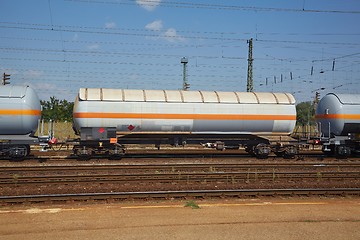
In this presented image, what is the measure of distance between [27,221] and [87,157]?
36.4ft

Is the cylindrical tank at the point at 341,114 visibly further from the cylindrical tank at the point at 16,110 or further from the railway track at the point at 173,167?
the cylindrical tank at the point at 16,110

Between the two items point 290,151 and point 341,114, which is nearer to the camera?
point 341,114

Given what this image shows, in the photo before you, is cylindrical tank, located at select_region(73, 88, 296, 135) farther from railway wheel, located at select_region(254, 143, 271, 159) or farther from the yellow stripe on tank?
railway wheel, located at select_region(254, 143, 271, 159)

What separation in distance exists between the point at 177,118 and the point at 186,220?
37.8 feet

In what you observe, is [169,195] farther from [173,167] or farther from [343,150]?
[343,150]


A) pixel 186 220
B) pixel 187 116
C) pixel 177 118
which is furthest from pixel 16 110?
pixel 186 220

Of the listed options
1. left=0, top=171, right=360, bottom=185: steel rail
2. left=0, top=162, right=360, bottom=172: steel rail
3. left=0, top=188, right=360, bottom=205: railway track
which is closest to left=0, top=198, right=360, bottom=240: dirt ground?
left=0, top=188, right=360, bottom=205: railway track

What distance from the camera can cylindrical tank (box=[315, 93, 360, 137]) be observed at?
2152 centimetres

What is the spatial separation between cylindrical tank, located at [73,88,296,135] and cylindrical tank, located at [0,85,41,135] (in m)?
2.44

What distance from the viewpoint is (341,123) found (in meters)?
21.5

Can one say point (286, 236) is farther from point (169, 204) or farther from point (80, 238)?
point (80, 238)

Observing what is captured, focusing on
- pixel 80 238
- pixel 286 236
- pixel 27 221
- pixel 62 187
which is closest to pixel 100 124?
pixel 62 187

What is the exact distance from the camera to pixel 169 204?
429 inches

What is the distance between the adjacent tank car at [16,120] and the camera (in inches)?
727
